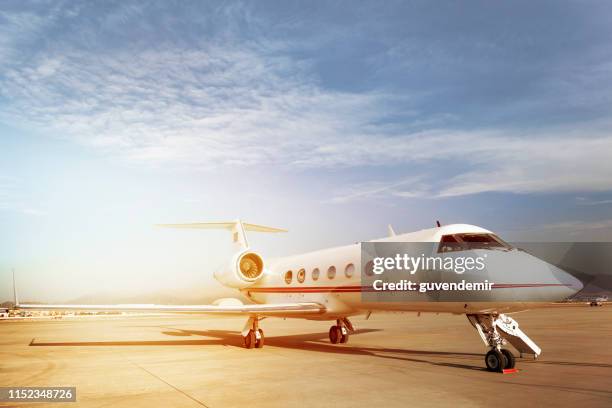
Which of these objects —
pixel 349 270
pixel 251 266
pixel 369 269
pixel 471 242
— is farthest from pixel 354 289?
pixel 251 266

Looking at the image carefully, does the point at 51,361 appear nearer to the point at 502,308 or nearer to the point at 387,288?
the point at 387,288

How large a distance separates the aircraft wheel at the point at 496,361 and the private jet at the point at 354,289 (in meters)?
0.02

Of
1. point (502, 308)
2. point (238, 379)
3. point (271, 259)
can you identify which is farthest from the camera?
point (271, 259)

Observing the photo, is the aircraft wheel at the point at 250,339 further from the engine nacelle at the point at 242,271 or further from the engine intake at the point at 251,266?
Answer: the engine intake at the point at 251,266

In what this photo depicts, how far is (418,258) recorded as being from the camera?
447 inches

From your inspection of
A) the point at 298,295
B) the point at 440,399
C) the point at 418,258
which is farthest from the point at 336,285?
the point at 440,399

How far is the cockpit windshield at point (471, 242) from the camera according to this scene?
10.5m

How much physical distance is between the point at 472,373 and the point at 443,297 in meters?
1.68

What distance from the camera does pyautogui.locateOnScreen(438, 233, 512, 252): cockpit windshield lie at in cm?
1055

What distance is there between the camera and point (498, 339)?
1012 cm

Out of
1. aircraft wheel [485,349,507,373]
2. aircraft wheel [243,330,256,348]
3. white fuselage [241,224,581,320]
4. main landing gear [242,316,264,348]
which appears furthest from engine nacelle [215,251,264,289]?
aircraft wheel [485,349,507,373]

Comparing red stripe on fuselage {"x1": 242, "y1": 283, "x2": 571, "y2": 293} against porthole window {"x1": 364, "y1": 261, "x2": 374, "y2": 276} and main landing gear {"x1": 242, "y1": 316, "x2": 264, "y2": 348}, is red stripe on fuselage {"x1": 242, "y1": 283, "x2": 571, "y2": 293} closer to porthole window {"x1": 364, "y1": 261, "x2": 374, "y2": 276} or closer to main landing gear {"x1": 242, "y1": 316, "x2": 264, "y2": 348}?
porthole window {"x1": 364, "y1": 261, "x2": 374, "y2": 276}

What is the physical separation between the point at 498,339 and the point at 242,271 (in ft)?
31.8

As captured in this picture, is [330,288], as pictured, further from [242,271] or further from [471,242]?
[471,242]
